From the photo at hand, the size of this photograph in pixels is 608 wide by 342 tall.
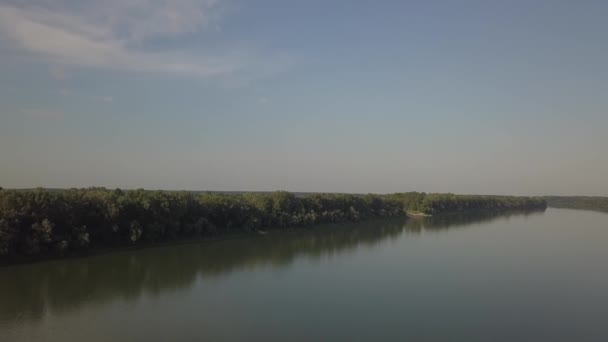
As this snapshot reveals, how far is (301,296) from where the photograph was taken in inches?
628

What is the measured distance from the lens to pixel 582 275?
22250 millimetres

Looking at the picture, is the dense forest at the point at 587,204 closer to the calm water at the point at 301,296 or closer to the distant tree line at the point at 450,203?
the distant tree line at the point at 450,203

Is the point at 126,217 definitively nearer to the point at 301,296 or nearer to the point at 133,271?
the point at 133,271

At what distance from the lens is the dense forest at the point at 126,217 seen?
1930 cm

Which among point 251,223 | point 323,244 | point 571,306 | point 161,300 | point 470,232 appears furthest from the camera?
point 470,232

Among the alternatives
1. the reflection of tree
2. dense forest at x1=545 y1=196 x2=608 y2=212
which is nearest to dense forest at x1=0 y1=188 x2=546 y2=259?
the reflection of tree

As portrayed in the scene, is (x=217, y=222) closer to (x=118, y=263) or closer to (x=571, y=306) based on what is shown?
(x=118, y=263)

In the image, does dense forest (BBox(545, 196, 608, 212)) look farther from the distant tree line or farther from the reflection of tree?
the reflection of tree

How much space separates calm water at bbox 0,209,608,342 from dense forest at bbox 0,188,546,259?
1124mm

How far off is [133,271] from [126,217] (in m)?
5.97

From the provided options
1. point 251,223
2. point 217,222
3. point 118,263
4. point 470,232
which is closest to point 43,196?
point 118,263

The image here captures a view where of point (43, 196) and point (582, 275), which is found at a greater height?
point (43, 196)

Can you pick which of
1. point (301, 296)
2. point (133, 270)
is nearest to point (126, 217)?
point (133, 270)

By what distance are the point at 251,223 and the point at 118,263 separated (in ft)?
43.4
